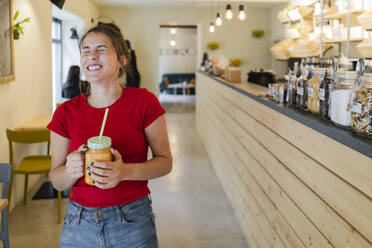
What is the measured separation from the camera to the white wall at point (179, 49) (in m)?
17.0

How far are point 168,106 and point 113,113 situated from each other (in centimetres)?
1139

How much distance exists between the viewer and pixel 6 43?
3.84 m

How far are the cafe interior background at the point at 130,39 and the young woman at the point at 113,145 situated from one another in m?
2.66

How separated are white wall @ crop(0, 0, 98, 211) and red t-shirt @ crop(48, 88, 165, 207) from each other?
2.64 metres

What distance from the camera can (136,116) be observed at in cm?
152

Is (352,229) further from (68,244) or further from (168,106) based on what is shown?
(168,106)

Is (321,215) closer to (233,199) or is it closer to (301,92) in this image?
(301,92)

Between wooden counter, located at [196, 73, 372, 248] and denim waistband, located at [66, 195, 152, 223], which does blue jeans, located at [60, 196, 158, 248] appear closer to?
denim waistband, located at [66, 195, 152, 223]

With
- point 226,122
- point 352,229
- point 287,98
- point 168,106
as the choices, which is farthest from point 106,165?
point 168,106

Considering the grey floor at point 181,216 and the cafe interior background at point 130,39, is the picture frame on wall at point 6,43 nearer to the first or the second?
the cafe interior background at point 130,39

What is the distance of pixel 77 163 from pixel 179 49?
16.1 metres

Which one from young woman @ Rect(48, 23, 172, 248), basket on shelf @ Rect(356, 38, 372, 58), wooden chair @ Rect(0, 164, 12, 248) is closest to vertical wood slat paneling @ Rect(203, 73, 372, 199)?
young woman @ Rect(48, 23, 172, 248)

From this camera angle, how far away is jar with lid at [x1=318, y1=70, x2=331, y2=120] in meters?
1.92

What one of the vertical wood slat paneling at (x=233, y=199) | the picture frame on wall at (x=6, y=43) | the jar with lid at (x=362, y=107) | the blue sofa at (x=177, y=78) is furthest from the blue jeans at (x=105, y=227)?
the blue sofa at (x=177, y=78)
